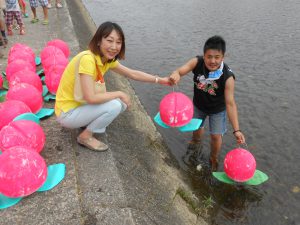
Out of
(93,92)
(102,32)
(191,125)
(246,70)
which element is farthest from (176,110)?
(246,70)

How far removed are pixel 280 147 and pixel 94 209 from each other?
3263 mm

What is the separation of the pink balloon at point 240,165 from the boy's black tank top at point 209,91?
651mm

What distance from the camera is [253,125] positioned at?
18.2 ft

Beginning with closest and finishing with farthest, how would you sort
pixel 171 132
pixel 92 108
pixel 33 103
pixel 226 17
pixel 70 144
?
pixel 92 108 → pixel 70 144 → pixel 33 103 → pixel 171 132 → pixel 226 17

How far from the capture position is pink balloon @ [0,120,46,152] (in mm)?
3232

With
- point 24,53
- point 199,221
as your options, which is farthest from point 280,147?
point 24,53

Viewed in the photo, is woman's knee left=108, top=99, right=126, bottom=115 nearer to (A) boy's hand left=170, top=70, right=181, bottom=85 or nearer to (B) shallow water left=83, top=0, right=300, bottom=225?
(A) boy's hand left=170, top=70, right=181, bottom=85

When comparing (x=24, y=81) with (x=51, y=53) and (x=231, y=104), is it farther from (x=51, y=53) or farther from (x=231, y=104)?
(x=231, y=104)

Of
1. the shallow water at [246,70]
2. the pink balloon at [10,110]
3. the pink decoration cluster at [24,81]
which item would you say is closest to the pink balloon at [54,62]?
the pink decoration cluster at [24,81]

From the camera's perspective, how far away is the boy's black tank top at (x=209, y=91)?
3949 millimetres

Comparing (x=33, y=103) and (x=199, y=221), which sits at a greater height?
(x=33, y=103)

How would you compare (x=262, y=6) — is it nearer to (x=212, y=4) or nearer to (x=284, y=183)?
(x=212, y=4)

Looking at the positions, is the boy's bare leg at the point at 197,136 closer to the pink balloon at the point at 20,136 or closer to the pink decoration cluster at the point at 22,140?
the pink decoration cluster at the point at 22,140

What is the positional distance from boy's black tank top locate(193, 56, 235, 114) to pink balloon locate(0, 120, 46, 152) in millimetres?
1989
